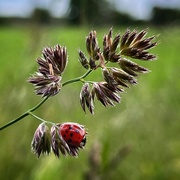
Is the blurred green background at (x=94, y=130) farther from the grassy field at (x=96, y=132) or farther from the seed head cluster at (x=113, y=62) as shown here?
the seed head cluster at (x=113, y=62)

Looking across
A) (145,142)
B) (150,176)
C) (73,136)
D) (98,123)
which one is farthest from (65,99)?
(73,136)

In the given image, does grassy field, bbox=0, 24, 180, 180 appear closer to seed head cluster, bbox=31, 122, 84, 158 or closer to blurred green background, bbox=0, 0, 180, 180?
blurred green background, bbox=0, 0, 180, 180

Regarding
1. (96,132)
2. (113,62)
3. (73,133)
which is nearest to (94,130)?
(96,132)

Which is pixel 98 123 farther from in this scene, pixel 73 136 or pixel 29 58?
pixel 73 136

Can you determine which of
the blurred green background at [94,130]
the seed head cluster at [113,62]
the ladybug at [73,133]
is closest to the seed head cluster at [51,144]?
the ladybug at [73,133]

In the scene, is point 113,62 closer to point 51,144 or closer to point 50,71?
point 50,71

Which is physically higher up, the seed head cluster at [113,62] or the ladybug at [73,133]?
the seed head cluster at [113,62]
